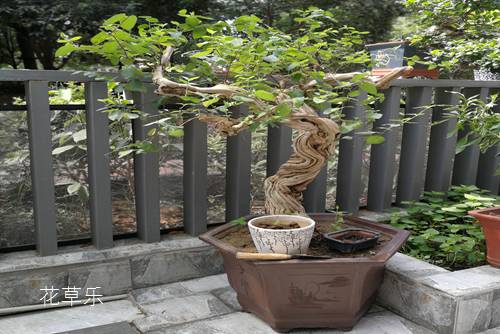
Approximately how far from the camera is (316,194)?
2641mm

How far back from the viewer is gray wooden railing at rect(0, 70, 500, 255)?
6.61 ft

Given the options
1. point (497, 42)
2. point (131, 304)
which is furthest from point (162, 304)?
point (497, 42)

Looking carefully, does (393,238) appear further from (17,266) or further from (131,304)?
(17,266)

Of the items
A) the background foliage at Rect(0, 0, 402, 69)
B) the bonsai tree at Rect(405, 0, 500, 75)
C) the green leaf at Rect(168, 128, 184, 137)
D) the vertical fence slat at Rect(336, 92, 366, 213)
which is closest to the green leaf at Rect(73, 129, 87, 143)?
the green leaf at Rect(168, 128, 184, 137)

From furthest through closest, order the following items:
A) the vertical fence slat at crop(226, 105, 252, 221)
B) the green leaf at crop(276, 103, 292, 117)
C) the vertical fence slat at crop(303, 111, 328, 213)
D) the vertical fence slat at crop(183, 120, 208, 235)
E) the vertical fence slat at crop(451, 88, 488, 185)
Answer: the vertical fence slat at crop(451, 88, 488, 185), the vertical fence slat at crop(303, 111, 328, 213), the vertical fence slat at crop(226, 105, 252, 221), the vertical fence slat at crop(183, 120, 208, 235), the green leaf at crop(276, 103, 292, 117)

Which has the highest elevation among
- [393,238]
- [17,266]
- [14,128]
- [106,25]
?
[106,25]

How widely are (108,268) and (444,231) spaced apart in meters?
1.82

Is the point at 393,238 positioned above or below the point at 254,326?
above

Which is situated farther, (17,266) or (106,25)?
(17,266)

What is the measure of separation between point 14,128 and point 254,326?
1.40 meters

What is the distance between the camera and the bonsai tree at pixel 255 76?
1.66 metres

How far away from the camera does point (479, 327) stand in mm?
1813

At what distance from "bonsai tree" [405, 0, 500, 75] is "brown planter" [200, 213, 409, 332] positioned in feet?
6.29

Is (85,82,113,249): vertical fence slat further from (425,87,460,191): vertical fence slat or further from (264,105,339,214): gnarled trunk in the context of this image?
(425,87,460,191): vertical fence slat
